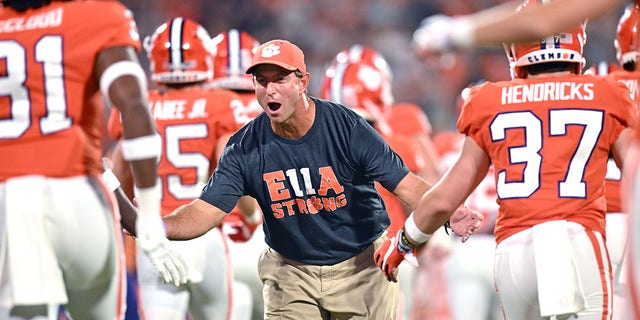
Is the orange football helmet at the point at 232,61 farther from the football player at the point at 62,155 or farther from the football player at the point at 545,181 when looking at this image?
the football player at the point at 62,155

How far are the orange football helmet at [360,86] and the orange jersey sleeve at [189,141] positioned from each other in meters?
1.82

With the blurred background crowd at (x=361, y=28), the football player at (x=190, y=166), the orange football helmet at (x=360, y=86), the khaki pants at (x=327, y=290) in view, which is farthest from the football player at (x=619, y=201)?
the blurred background crowd at (x=361, y=28)

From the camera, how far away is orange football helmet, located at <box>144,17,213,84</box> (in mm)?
6586

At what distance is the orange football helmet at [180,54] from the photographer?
21.6 ft

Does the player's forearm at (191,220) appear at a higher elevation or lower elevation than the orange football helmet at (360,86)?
lower

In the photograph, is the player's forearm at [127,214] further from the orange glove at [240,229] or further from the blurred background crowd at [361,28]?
the blurred background crowd at [361,28]

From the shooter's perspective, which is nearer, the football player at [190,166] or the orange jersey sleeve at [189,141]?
the football player at [190,166]

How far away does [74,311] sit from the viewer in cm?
407

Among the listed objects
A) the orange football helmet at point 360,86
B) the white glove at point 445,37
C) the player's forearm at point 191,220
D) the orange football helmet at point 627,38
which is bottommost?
the player's forearm at point 191,220

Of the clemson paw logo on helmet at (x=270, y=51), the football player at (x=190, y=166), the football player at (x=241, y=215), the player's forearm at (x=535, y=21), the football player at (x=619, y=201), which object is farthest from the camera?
the football player at (x=241, y=215)

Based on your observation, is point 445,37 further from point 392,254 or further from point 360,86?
point 360,86

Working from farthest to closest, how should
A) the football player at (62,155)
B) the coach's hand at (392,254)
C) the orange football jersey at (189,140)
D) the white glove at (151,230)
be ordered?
the orange football jersey at (189,140)
the coach's hand at (392,254)
the white glove at (151,230)
the football player at (62,155)

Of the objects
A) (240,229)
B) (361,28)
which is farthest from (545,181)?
(361,28)

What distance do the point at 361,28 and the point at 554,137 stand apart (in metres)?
11.8
